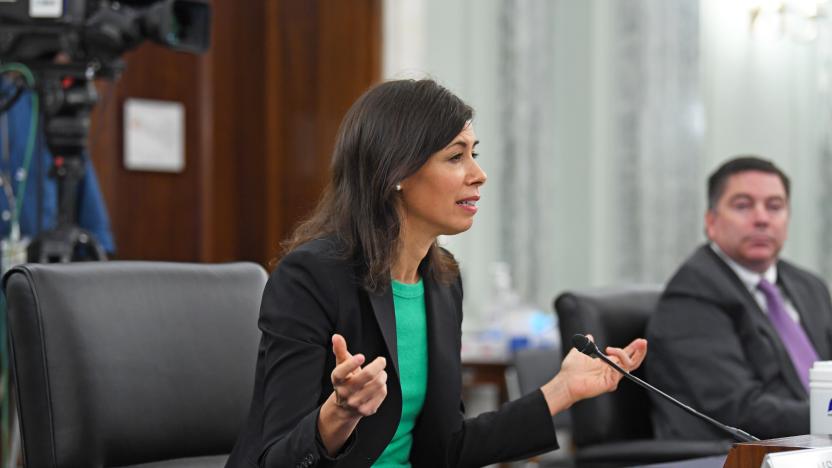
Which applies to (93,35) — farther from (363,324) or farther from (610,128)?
(610,128)

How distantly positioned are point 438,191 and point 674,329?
3.72 ft

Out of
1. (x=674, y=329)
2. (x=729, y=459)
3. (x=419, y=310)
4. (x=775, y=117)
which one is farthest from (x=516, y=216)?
(x=729, y=459)

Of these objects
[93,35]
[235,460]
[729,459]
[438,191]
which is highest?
A: [93,35]

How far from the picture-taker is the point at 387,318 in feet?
5.67

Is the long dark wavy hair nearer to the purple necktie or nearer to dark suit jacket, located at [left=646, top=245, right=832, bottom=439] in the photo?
dark suit jacket, located at [left=646, top=245, right=832, bottom=439]

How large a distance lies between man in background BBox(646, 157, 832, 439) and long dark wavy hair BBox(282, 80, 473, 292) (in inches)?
44.1

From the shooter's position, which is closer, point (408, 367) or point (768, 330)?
point (408, 367)

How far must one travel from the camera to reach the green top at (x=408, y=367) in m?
1.81

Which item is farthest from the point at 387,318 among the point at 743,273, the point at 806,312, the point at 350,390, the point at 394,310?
the point at 806,312

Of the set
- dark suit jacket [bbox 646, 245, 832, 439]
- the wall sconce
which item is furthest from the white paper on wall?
dark suit jacket [bbox 646, 245, 832, 439]

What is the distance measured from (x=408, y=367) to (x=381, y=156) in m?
0.35

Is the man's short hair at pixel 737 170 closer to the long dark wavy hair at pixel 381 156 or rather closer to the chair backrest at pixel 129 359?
the long dark wavy hair at pixel 381 156

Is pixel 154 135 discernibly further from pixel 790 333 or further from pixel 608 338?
pixel 790 333

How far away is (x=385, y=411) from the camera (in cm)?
168
